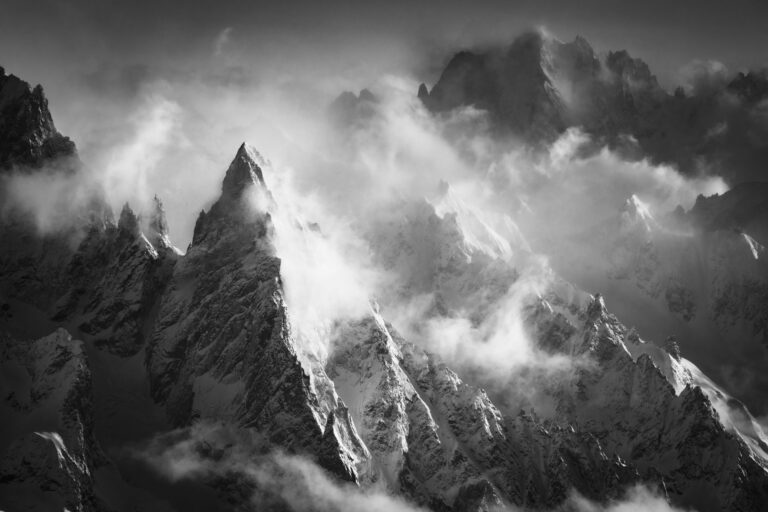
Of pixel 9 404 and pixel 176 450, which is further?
pixel 176 450

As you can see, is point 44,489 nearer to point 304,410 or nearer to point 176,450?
point 176,450

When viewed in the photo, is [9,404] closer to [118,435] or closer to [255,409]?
[118,435]

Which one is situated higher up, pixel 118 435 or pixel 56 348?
pixel 56 348

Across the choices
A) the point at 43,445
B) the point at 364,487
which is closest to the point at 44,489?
the point at 43,445

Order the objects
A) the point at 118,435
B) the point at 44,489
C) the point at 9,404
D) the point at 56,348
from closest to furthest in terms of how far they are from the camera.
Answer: the point at 44,489
the point at 9,404
the point at 56,348
the point at 118,435

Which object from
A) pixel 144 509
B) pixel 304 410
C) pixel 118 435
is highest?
pixel 304 410

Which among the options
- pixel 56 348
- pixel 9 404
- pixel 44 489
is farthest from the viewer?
pixel 56 348

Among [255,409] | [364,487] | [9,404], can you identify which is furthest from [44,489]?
[364,487]
